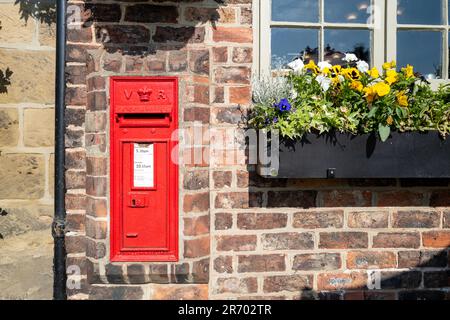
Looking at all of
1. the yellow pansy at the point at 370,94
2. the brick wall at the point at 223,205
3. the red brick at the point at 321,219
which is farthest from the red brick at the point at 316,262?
the yellow pansy at the point at 370,94

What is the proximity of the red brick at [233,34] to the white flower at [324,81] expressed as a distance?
493 millimetres

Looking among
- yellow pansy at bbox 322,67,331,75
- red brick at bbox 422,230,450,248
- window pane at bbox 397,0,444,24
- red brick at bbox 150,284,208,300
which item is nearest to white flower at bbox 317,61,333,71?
yellow pansy at bbox 322,67,331,75

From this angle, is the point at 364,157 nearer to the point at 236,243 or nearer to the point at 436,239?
the point at 436,239

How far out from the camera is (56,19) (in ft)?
8.09

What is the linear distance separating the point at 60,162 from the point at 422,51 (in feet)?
8.18

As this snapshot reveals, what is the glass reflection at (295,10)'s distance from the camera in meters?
2.71

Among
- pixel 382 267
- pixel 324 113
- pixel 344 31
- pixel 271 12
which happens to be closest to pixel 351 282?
pixel 382 267

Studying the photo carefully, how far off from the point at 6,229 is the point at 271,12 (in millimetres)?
2245

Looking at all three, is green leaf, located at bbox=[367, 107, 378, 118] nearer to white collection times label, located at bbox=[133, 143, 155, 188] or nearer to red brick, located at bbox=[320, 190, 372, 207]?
red brick, located at bbox=[320, 190, 372, 207]

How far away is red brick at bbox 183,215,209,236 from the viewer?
237cm

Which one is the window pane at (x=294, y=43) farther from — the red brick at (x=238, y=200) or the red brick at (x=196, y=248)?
the red brick at (x=196, y=248)

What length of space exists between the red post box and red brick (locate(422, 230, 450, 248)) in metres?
1.60

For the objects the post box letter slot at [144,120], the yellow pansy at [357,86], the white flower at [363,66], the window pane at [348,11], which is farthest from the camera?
the window pane at [348,11]

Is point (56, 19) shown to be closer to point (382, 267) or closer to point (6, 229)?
point (6, 229)
